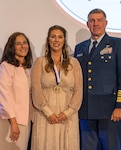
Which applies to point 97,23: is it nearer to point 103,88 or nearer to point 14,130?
point 103,88

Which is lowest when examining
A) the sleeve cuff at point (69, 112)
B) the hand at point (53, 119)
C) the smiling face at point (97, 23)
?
the hand at point (53, 119)

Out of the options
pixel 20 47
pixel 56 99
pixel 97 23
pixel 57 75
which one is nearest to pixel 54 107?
pixel 56 99

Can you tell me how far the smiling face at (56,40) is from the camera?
7.84 feet

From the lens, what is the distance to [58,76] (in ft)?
7.75

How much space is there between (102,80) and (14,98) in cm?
69

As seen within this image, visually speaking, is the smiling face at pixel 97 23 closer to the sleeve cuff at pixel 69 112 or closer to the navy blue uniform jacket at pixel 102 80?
the navy blue uniform jacket at pixel 102 80

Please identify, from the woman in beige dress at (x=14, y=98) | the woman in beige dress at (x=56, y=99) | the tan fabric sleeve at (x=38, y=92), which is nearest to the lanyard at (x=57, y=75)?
the woman in beige dress at (x=56, y=99)

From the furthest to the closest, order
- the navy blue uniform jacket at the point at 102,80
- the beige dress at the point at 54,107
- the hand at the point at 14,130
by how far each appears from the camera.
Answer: the navy blue uniform jacket at the point at 102,80, the beige dress at the point at 54,107, the hand at the point at 14,130

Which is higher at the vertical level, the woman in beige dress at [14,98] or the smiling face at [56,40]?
the smiling face at [56,40]

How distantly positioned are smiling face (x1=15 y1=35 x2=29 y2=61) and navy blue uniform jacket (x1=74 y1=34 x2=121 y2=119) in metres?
0.50

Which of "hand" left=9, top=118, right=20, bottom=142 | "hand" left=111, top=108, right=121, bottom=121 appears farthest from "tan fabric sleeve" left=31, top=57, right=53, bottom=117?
"hand" left=111, top=108, right=121, bottom=121

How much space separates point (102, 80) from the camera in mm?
2461

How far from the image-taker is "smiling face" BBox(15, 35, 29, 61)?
2.36 metres

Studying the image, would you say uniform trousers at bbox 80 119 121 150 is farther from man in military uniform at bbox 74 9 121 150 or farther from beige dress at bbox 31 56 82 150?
beige dress at bbox 31 56 82 150
